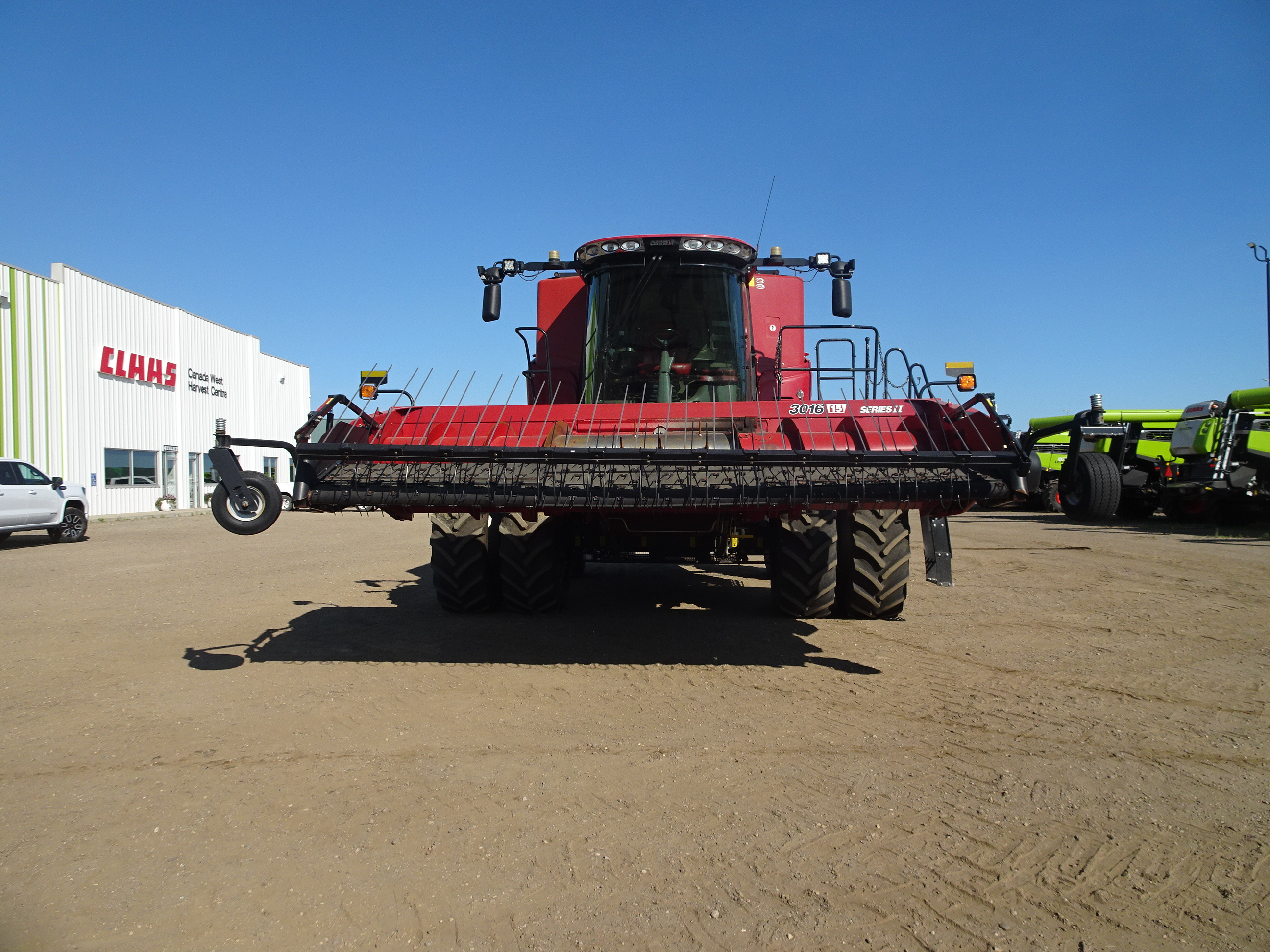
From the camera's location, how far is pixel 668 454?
400 centimetres

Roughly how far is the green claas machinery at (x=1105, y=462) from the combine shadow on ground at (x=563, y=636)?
77.7 inches

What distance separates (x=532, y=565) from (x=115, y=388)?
22.0 meters

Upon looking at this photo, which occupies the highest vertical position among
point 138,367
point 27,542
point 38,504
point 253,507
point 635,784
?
point 138,367

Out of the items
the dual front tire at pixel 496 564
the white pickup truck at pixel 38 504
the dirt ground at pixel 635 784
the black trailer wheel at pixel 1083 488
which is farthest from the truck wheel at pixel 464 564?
the white pickup truck at pixel 38 504

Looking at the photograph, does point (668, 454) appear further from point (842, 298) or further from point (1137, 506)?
point (1137, 506)

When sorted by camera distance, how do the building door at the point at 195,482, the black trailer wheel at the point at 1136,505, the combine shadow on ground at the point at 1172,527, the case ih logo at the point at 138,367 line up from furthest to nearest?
the building door at the point at 195,482 → the case ih logo at the point at 138,367 → the black trailer wheel at the point at 1136,505 → the combine shadow on ground at the point at 1172,527

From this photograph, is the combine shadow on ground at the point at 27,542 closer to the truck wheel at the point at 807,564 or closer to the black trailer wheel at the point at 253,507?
the black trailer wheel at the point at 253,507

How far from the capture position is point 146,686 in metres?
4.45

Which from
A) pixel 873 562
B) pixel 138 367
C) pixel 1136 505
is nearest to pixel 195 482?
pixel 138 367

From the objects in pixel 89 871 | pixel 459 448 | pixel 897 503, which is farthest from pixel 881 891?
pixel 459 448

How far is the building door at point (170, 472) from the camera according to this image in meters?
24.8

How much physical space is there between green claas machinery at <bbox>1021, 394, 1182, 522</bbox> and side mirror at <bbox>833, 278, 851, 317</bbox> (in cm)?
207

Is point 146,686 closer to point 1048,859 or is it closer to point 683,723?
point 683,723

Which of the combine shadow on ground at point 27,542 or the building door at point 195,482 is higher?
the building door at point 195,482
